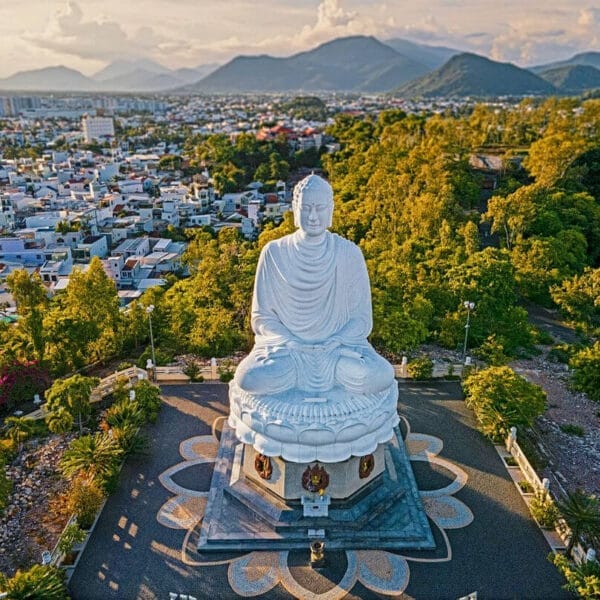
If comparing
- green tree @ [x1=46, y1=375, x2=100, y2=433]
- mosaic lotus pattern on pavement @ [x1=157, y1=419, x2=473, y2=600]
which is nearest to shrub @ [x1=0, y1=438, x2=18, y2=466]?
green tree @ [x1=46, y1=375, x2=100, y2=433]

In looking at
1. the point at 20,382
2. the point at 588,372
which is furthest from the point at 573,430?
the point at 20,382

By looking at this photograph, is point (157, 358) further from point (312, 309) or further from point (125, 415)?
point (312, 309)

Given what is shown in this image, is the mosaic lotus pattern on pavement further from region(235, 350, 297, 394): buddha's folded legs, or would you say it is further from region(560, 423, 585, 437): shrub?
region(560, 423, 585, 437): shrub

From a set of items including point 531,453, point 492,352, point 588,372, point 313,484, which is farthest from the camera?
point 492,352

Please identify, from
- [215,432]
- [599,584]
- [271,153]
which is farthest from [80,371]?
[271,153]

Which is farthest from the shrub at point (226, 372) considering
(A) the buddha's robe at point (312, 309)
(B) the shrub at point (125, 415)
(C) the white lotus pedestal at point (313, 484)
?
(C) the white lotus pedestal at point (313, 484)

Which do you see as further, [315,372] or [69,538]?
Result: [315,372]
